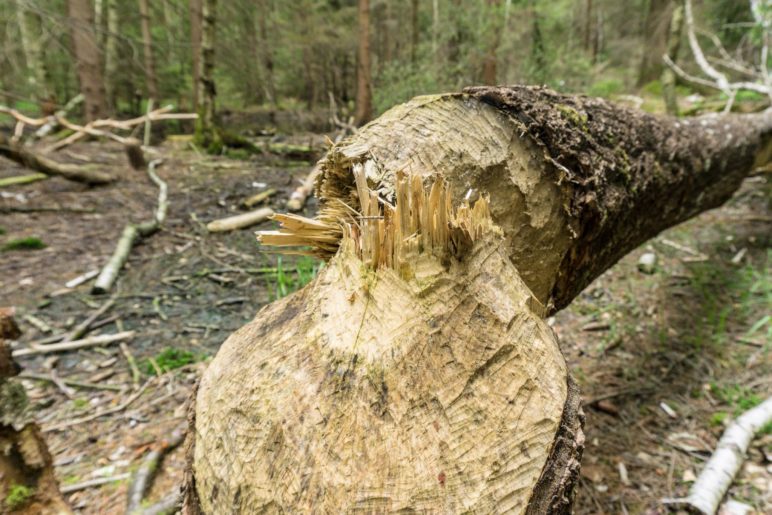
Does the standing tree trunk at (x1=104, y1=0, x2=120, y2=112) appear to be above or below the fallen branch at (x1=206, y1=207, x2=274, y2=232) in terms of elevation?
above

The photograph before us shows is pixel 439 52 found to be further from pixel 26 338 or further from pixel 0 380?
pixel 0 380

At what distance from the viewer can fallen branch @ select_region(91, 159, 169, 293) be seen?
3.58 m

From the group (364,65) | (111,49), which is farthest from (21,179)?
(111,49)

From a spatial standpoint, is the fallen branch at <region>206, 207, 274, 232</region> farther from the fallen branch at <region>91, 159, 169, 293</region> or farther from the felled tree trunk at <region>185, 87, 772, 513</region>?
the felled tree trunk at <region>185, 87, 772, 513</region>

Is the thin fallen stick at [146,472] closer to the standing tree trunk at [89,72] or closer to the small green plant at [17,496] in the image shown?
the small green plant at [17,496]

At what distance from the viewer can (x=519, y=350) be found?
0.87 metres

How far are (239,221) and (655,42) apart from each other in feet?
35.1

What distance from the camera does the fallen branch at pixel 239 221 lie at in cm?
481

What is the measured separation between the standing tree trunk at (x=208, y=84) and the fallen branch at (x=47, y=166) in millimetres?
2046

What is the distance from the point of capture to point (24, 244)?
415cm

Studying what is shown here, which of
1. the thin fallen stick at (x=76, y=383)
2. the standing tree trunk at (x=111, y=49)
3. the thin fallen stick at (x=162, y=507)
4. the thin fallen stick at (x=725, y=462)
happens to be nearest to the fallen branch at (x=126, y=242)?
the thin fallen stick at (x=76, y=383)

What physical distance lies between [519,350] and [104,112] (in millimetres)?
9149

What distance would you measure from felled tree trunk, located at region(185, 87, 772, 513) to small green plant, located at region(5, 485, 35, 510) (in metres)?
0.89

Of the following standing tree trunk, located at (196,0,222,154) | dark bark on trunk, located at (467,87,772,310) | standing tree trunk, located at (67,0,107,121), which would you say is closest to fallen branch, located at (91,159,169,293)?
standing tree trunk, located at (196,0,222,154)
